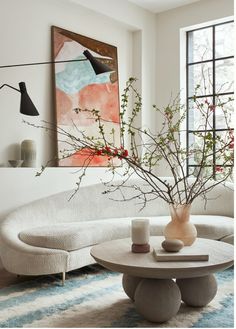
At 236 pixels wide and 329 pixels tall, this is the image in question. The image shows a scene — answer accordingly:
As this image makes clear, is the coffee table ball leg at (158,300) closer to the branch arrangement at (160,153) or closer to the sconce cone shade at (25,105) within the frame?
the branch arrangement at (160,153)

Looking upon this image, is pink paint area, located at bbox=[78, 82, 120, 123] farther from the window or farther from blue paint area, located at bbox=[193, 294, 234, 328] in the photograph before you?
blue paint area, located at bbox=[193, 294, 234, 328]

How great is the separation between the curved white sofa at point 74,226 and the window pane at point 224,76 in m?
1.25

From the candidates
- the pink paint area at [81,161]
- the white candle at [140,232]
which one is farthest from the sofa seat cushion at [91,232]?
the pink paint area at [81,161]

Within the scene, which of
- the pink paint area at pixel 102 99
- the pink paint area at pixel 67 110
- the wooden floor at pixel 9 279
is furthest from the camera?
the pink paint area at pixel 102 99

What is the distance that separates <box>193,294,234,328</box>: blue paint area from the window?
2.42 m

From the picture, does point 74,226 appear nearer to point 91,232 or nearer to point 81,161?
point 91,232

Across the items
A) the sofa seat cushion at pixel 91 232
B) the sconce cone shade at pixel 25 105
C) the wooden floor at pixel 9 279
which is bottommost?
the wooden floor at pixel 9 279

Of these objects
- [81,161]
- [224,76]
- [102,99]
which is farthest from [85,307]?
[224,76]

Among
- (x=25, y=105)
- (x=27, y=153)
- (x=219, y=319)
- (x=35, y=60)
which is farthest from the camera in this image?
(x=35, y=60)

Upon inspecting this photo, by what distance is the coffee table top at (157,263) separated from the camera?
82.7 inches

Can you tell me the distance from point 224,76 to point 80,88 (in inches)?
69.6

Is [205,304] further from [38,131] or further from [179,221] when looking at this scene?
[38,131]

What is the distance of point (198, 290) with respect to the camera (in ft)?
7.88

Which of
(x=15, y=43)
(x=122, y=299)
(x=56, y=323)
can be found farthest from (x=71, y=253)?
(x=15, y=43)
